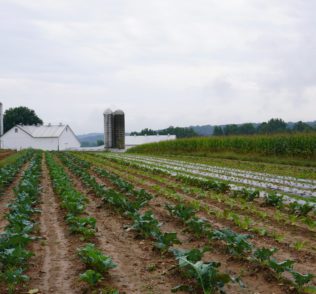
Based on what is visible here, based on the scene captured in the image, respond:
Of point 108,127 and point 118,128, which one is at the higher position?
point 108,127

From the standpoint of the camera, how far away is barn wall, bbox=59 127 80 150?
250 feet

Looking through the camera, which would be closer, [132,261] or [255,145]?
[132,261]

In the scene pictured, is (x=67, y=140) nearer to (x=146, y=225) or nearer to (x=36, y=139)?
(x=36, y=139)

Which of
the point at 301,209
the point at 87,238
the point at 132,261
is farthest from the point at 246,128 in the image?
the point at 132,261

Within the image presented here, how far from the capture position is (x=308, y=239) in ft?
23.9

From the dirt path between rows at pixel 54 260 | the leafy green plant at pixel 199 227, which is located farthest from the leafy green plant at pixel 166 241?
the dirt path between rows at pixel 54 260

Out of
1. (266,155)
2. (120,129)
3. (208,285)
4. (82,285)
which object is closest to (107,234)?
(82,285)

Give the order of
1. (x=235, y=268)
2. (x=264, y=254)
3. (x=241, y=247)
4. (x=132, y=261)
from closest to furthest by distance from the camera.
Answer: (x=264, y=254)
(x=235, y=268)
(x=241, y=247)
(x=132, y=261)

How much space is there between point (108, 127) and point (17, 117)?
4952 centimetres

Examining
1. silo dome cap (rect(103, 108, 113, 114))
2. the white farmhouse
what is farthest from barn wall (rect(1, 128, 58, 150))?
silo dome cap (rect(103, 108, 113, 114))

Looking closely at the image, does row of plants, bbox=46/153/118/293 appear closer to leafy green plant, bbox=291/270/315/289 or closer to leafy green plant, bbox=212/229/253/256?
leafy green plant, bbox=212/229/253/256

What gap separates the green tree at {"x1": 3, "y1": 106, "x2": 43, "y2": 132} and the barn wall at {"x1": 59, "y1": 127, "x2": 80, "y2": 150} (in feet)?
68.6

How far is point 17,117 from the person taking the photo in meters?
97.6

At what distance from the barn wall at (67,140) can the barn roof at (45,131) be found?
31.4 inches
